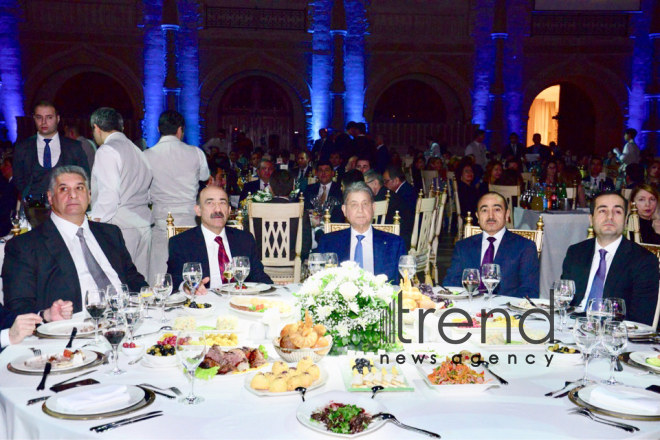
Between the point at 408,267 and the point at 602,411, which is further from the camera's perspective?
the point at 408,267

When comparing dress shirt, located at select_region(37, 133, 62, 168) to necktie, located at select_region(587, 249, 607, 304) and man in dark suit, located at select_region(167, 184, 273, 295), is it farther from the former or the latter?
necktie, located at select_region(587, 249, 607, 304)

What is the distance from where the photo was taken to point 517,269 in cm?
363

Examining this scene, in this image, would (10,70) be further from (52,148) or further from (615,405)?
(615,405)

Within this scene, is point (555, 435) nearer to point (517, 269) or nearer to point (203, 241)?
point (517, 269)

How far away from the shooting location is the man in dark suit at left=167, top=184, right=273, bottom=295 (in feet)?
12.1

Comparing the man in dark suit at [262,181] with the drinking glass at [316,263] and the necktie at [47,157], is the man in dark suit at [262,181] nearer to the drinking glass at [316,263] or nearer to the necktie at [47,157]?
the necktie at [47,157]

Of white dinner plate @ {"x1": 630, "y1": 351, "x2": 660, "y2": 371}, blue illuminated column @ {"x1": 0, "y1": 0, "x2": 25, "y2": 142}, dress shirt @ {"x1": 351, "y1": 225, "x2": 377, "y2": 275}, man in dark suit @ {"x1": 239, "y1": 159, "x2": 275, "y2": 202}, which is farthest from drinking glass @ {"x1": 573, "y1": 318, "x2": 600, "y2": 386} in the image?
blue illuminated column @ {"x1": 0, "y1": 0, "x2": 25, "y2": 142}

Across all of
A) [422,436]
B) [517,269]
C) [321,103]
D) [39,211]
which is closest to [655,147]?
[321,103]

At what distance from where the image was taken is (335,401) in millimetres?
1769

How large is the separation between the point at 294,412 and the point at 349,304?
18.2 inches

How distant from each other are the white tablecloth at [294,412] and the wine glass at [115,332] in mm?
39

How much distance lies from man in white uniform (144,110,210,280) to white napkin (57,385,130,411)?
3.17m

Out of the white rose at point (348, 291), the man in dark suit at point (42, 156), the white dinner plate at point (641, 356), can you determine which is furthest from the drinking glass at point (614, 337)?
the man in dark suit at point (42, 156)

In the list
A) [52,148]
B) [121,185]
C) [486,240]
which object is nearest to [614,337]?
[486,240]
